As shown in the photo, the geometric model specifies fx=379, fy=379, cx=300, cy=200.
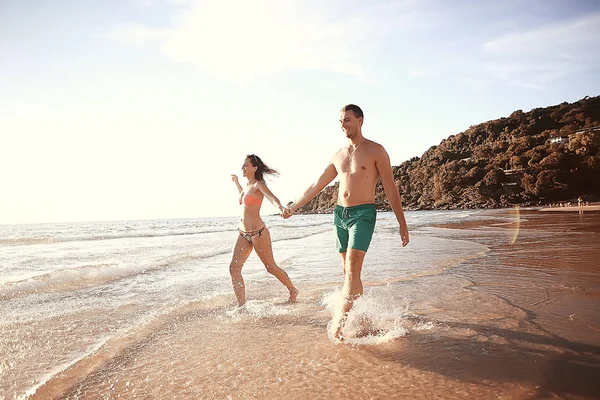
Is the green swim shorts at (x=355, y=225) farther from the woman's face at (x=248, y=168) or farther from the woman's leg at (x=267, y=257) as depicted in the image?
the woman's face at (x=248, y=168)

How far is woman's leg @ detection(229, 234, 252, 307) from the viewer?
520 cm

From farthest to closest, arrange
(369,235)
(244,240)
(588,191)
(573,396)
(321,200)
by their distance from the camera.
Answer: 1. (321,200)
2. (588,191)
3. (244,240)
4. (369,235)
5. (573,396)

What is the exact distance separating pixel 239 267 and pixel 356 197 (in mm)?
2262

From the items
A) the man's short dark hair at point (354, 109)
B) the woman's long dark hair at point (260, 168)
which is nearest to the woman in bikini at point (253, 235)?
the woman's long dark hair at point (260, 168)

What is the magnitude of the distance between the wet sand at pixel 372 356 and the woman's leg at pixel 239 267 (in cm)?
28

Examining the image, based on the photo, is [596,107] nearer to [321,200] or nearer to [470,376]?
[321,200]

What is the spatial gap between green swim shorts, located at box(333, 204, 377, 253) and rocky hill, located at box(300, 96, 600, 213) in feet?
243

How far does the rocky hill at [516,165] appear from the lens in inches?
2726

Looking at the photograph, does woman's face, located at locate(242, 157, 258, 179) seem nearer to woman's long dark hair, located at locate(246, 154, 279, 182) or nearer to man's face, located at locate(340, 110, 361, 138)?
woman's long dark hair, located at locate(246, 154, 279, 182)

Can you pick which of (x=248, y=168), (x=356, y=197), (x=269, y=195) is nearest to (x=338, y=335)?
(x=356, y=197)

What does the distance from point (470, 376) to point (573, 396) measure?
1.93ft

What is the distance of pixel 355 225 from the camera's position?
3.72m

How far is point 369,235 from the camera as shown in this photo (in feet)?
12.0

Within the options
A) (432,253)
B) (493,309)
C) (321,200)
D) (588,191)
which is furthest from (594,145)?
(321,200)
